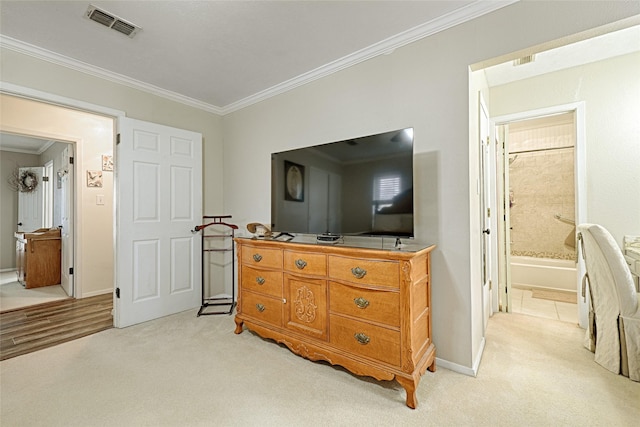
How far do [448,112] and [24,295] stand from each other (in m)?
5.75

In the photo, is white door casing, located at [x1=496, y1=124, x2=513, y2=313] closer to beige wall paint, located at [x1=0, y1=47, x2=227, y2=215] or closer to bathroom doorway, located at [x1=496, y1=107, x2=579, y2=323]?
bathroom doorway, located at [x1=496, y1=107, x2=579, y2=323]

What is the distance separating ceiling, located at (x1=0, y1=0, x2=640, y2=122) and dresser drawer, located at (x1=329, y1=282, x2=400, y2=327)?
75.4 inches

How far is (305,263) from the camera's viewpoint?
213 centimetres

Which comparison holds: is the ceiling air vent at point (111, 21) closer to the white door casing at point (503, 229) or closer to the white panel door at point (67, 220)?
the white panel door at point (67, 220)

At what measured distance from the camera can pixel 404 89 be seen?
2207mm

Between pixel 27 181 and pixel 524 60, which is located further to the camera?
pixel 27 181

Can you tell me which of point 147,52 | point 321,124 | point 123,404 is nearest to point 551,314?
point 321,124

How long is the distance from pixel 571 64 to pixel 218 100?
3.77 metres

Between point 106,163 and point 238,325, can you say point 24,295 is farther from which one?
point 238,325

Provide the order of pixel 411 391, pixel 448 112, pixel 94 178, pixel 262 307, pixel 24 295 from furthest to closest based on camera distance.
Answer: pixel 94 178 < pixel 24 295 < pixel 262 307 < pixel 448 112 < pixel 411 391

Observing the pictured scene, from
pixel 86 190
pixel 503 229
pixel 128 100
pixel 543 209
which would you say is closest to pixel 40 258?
pixel 86 190

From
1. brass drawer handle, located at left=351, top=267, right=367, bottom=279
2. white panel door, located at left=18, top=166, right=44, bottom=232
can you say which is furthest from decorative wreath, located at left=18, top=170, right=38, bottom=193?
brass drawer handle, located at left=351, top=267, right=367, bottom=279

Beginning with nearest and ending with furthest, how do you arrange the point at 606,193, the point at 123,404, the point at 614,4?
the point at 614,4, the point at 123,404, the point at 606,193

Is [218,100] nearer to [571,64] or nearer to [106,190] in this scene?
[106,190]
